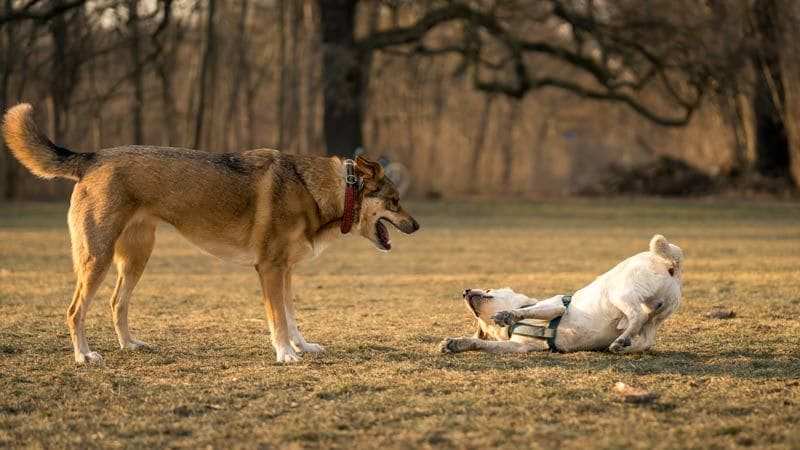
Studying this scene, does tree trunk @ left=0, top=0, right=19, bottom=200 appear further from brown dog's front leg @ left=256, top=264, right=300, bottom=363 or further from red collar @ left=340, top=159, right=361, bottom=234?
brown dog's front leg @ left=256, top=264, right=300, bottom=363

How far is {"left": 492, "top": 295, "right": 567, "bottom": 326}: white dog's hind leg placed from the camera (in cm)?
675

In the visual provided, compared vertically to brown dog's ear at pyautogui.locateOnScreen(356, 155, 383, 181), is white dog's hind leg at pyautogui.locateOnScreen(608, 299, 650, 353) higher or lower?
lower

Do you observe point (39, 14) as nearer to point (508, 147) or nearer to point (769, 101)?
point (508, 147)

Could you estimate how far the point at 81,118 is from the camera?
35344mm

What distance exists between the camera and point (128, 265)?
7355mm

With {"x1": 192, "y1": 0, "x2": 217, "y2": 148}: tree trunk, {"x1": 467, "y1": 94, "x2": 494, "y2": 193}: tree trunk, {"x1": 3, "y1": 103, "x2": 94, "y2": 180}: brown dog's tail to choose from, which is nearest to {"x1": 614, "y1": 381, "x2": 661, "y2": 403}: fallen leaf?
{"x1": 3, "y1": 103, "x2": 94, "y2": 180}: brown dog's tail

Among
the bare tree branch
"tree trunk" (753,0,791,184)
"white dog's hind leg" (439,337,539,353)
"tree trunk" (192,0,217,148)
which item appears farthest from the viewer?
"tree trunk" (192,0,217,148)

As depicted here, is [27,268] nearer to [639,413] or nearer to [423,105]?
[639,413]

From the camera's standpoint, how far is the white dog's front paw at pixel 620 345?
256 inches

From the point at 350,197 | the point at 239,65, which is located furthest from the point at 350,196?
the point at 239,65

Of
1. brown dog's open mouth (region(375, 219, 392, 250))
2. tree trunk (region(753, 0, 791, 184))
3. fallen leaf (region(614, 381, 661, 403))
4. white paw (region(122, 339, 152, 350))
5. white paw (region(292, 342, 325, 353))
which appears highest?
tree trunk (region(753, 0, 791, 184))

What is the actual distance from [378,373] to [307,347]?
108cm

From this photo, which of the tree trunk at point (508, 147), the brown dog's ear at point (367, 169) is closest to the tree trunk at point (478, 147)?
the tree trunk at point (508, 147)

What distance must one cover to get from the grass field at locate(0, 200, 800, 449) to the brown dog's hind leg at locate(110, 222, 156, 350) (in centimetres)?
21
